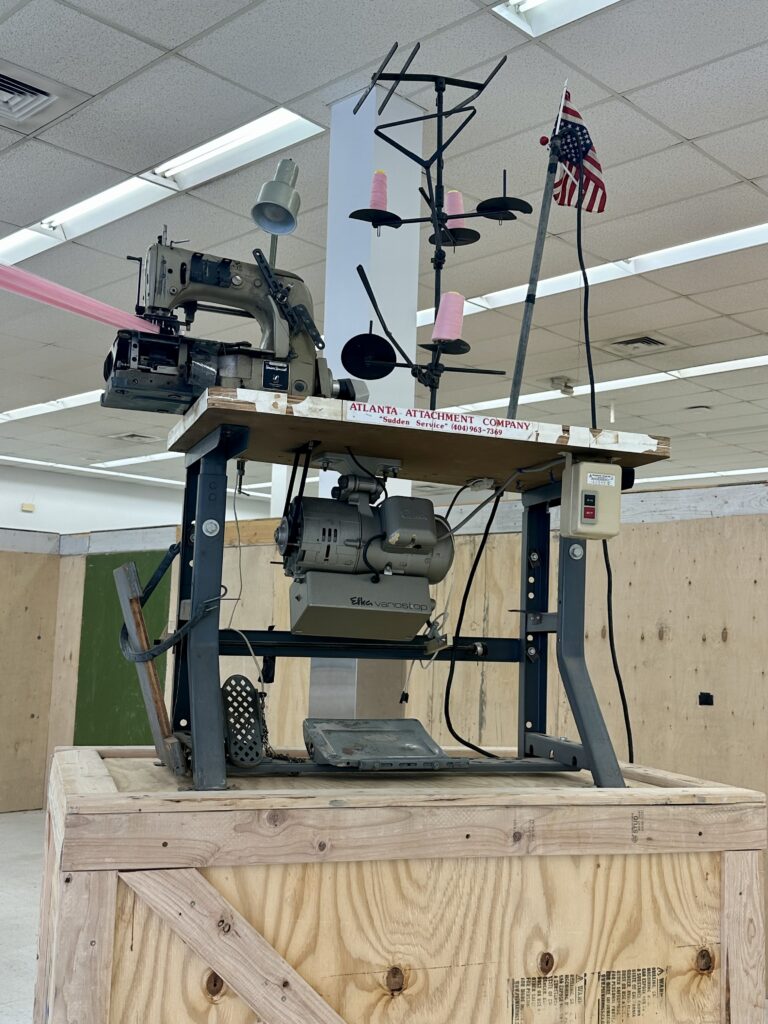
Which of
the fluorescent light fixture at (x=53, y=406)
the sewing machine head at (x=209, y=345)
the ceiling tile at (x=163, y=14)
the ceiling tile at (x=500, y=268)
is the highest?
the ceiling tile at (x=163, y=14)

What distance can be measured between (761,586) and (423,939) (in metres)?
2.25

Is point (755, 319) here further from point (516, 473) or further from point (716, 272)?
point (516, 473)

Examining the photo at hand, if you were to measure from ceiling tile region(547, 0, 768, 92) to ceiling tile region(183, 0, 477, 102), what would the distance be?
0.41 metres

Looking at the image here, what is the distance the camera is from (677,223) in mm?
4559

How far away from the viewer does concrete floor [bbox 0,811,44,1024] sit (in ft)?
9.35

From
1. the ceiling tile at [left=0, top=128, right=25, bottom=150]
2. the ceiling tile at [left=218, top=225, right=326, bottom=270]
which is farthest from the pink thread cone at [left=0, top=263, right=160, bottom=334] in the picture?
the ceiling tile at [left=218, top=225, right=326, bottom=270]

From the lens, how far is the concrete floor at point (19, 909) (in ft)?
9.34

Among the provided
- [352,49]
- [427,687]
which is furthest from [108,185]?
[427,687]

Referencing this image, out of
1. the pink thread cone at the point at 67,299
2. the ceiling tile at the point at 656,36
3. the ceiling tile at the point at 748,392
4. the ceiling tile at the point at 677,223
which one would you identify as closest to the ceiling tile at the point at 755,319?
the ceiling tile at the point at 677,223

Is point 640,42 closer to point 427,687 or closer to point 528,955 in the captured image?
point 427,687

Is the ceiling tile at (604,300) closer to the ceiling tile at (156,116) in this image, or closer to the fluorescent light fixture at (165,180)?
the fluorescent light fixture at (165,180)

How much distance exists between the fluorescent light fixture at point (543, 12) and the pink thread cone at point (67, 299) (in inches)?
75.4

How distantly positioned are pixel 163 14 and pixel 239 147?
2.96ft

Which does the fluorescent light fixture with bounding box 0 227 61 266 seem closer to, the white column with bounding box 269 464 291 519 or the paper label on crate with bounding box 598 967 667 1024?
the white column with bounding box 269 464 291 519
